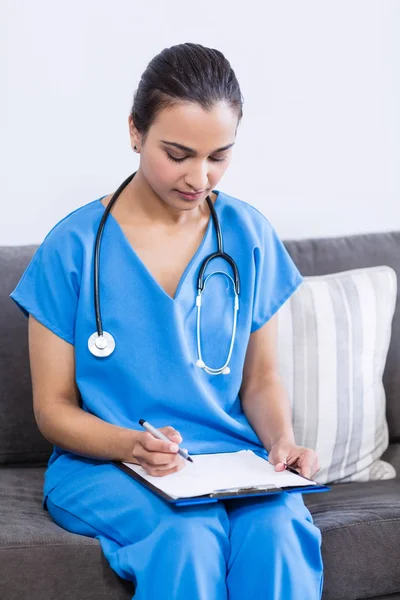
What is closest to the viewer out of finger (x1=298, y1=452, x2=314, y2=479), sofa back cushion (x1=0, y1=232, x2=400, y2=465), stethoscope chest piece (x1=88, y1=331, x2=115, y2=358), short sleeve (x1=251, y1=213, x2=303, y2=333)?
finger (x1=298, y1=452, x2=314, y2=479)

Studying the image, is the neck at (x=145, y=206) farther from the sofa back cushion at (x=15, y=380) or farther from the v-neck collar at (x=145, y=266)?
the sofa back cushion at (x=15, y=380)

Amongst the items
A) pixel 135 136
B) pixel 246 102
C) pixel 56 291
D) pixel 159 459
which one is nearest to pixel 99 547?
pixel 159 459

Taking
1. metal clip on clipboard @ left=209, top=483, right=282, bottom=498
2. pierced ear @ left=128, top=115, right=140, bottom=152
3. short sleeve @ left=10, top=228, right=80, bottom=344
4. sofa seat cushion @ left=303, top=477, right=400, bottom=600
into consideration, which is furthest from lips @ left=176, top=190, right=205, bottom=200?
sofa seat cushion @ left=303, top=477, right=400, bottom=600

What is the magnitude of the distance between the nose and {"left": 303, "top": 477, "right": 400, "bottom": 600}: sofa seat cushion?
0.64 meters

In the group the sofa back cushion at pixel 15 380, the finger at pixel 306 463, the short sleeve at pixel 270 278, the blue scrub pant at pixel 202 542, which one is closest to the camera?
the blue scrub pant at pixel 202 542

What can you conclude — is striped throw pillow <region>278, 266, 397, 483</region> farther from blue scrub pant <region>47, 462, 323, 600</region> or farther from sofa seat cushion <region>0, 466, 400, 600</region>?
blue scrub pant <region>47, 462, 323, 600</region>

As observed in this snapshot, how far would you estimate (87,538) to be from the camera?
1.46 meters

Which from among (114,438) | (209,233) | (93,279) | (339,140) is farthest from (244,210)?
(339,140)

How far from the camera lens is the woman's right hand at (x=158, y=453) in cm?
139

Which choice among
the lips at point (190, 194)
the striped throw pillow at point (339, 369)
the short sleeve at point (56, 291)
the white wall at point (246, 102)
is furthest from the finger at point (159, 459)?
the white wall at point (246, 102)

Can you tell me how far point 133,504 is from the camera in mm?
1442

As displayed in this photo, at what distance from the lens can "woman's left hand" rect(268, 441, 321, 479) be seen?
1492mm

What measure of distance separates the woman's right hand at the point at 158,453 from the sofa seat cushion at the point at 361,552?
1.09ft

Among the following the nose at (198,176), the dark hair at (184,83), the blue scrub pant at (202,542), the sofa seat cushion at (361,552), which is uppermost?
the dark hair at (184,83)
